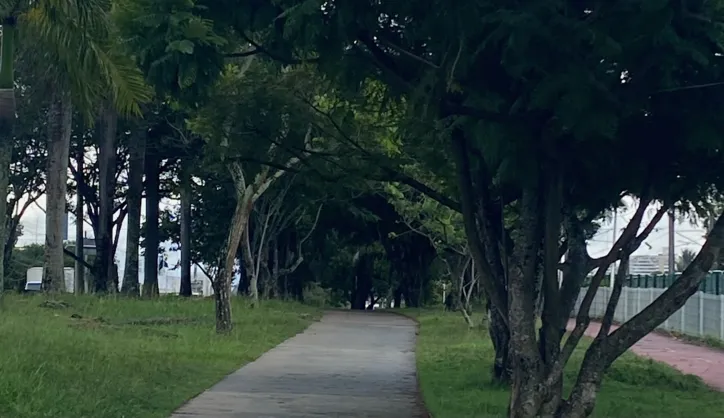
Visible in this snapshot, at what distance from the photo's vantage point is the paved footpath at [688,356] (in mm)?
19812

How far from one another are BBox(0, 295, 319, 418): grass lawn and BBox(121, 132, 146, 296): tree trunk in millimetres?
5411

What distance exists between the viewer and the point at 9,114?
1543 cm

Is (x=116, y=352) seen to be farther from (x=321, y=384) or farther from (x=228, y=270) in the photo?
(x=228, y=270)

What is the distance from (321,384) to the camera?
15531 millimetres

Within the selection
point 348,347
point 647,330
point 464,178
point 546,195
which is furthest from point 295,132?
point 348,347

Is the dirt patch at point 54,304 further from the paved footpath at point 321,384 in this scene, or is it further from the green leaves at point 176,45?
the green leaves at point 176,45

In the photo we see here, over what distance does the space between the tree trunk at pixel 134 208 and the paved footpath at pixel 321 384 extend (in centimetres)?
1090

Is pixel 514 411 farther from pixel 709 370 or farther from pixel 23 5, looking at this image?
pixel 709 370

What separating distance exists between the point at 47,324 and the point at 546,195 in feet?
40.3

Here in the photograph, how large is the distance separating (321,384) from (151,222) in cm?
2269

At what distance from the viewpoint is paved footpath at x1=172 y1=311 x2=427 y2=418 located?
12617 mm

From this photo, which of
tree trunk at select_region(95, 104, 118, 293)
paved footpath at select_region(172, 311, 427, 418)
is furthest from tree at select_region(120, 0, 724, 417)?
tree trunk at select_region(95, 104, 118, 293)

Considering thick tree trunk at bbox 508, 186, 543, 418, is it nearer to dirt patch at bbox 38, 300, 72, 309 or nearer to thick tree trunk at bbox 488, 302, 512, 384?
thick tree trunk at bbox 488, 302, 512, 384

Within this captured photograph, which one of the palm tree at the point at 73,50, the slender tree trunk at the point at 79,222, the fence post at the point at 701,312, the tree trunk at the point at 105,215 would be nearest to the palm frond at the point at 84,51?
the palm tree at the point at 73,50
